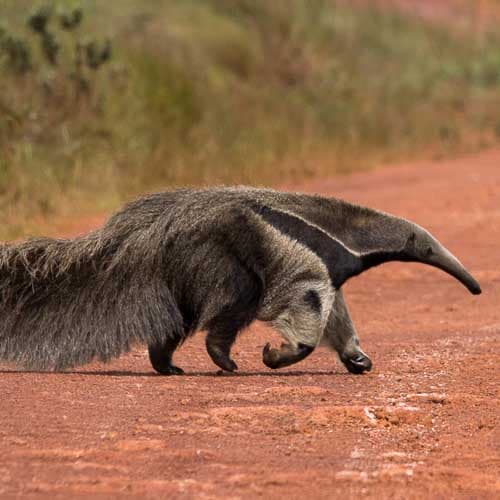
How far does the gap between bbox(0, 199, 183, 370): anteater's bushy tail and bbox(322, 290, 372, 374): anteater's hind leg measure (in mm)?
840

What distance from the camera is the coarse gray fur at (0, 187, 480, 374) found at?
6.10 meters

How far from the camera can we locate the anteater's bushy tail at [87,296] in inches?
240

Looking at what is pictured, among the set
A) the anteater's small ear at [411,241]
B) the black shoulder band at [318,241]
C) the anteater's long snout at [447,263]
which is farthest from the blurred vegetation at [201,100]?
the black shoulder band at [318,241]

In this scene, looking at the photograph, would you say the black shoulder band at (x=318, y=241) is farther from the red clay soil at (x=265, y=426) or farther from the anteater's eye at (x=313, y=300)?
the red clay soil at (x=265, y=426)

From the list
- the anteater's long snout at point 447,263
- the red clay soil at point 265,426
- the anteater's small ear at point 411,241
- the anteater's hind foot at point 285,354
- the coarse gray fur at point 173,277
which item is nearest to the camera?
the red clay soil at point 265,426

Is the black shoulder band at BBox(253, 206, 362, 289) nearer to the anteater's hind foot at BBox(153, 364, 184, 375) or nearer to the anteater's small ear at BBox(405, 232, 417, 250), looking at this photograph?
the anteater's small ear at BBox(405, 232, 417, 250)

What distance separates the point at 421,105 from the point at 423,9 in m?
27.0

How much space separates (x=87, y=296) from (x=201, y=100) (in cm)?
1161

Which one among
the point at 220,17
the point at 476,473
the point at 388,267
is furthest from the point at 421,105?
the point at 476,473

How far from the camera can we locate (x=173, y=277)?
615cm

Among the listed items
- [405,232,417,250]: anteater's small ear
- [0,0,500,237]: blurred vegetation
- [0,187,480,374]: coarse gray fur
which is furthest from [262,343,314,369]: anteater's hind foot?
[0,0,500,237]: blurred vegetation

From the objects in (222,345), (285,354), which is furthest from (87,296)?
(285,354)

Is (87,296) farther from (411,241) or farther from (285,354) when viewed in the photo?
(411,241)

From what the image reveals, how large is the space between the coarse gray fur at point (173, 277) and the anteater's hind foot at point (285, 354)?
0.4 inches
